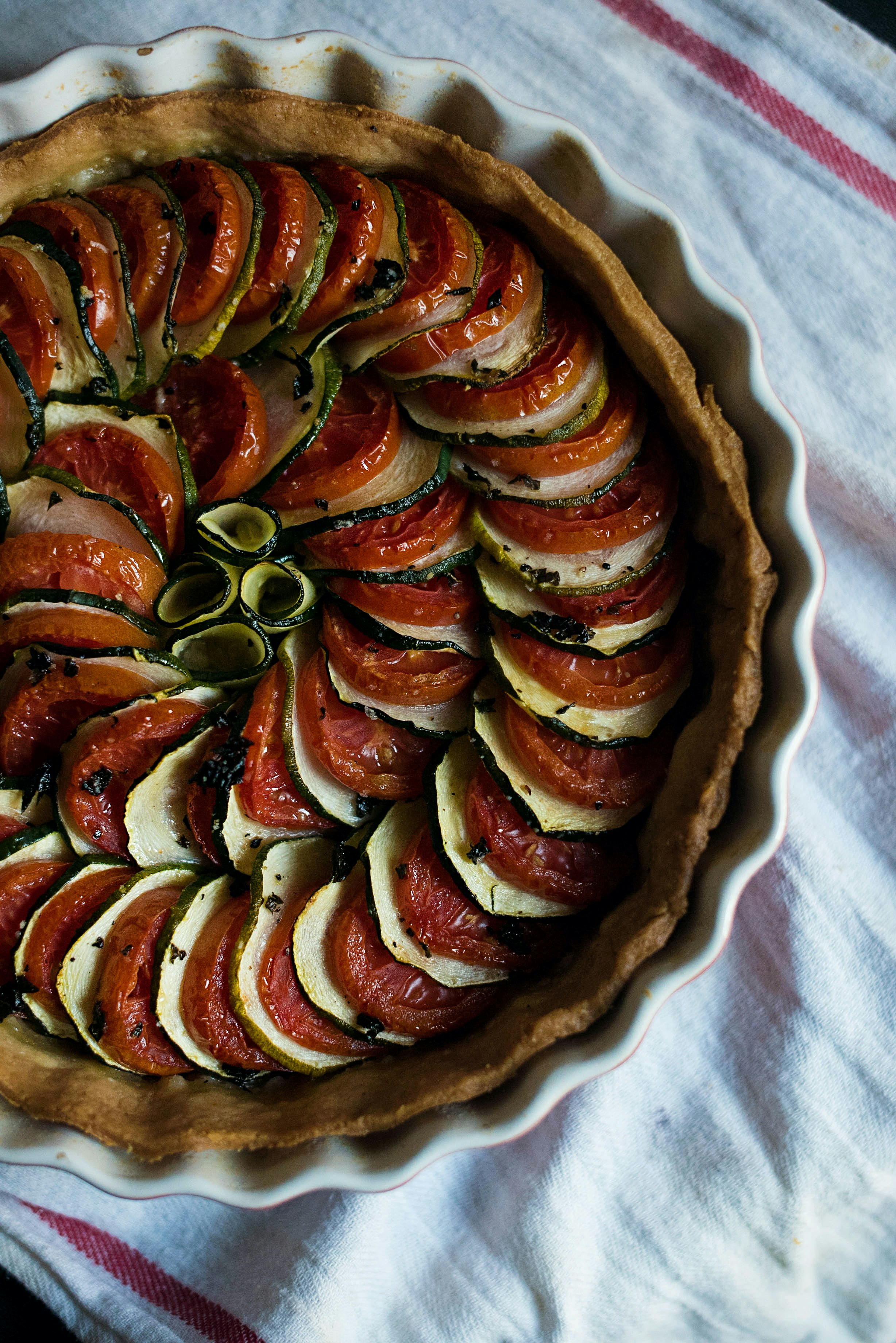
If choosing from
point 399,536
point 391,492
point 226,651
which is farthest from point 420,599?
point 226,651

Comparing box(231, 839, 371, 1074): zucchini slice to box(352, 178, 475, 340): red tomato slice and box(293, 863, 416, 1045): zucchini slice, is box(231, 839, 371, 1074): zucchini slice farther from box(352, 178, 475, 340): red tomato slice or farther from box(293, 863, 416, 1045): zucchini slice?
box(352, 178, 475, 340): red tomato slice

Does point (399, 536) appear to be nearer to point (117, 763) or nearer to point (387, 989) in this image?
point (117, 763)

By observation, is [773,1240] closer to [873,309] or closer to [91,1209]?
[91,1209]

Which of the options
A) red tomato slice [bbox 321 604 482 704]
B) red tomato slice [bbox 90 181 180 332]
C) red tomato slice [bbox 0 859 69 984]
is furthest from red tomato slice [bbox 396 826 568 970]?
red tomato slice [bbox 90 181 180 332]

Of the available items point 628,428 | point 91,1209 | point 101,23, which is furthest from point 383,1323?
point 101,23

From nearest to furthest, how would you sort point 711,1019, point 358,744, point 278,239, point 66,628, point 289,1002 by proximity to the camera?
1. point 278,239
2. point 66,628
3. point 289,1002
4. point 358,744
5. point 711,1019

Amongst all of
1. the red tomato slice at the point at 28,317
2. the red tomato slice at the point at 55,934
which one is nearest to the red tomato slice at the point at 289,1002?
the red tomato slice at the point at 55,934
